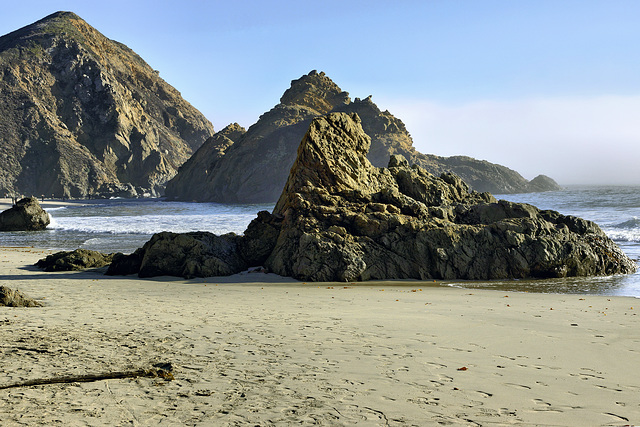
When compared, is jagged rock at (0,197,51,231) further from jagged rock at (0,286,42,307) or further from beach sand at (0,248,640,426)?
jagged rock at (0,286,42,307)

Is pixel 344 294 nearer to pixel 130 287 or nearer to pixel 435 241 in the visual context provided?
pixel 435 241

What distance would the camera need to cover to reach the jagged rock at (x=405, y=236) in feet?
37.8

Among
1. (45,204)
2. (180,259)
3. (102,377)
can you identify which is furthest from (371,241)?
(45,204)

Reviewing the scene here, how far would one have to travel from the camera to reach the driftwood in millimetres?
3947

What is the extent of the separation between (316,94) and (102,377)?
102626mm

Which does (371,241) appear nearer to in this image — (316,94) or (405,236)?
(405,236)

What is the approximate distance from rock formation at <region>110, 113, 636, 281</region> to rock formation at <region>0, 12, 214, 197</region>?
301 ft

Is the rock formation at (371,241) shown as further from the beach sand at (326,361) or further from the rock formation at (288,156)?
the rock formation at (288,156)

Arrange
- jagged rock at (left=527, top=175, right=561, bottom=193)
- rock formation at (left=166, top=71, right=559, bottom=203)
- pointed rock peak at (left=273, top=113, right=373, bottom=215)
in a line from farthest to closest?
jagged rock at (left=527, top=175, right=561, bottom=193) → rock formation at (left=166, top=71, right=559, bottom=203) → pointed rock peak at (left=273, top=113, right=373, bottom=215)

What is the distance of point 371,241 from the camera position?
38.7 feet

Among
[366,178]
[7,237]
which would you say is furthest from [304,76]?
[366,178]

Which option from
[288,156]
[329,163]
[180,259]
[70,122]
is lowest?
[180,259]

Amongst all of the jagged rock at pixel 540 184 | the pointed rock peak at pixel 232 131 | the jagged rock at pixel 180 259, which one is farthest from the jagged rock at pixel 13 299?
the jagged rock at pixel 540 184

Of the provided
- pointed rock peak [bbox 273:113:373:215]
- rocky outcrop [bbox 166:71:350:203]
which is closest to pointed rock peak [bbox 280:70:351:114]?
rocky outcrop [bbox 166:71:350:203]
